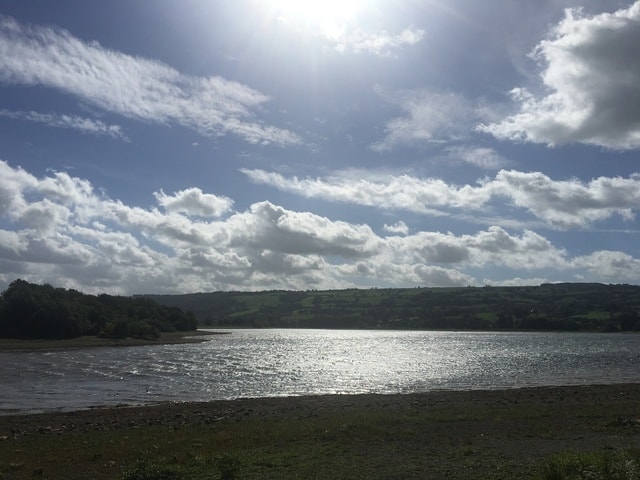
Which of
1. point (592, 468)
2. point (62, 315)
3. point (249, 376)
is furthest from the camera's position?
point (62, 315)

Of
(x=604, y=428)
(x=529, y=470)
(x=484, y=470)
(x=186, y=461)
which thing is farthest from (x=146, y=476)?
(x=604, y=428)

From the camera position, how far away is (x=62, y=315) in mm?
122312

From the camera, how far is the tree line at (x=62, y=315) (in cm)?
12162

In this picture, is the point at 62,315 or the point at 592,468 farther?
the point at 62,315

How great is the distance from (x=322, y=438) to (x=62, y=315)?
113107 millimetres

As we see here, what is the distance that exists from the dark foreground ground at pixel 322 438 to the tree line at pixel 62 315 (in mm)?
95747

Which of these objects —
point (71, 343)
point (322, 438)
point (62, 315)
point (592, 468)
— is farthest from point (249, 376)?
point (62, 315)

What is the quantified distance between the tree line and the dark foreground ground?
9575cm

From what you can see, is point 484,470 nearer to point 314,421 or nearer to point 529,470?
point 529,470

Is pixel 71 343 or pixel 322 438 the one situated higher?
pixel 71 343

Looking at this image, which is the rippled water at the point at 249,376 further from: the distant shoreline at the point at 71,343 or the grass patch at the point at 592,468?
the grass patch at the point at 592,468

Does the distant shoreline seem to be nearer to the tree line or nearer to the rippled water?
the tree line

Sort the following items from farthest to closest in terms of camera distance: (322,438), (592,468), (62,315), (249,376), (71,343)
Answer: (62,315) → (71,343) → (249,376) → (322,438) → (592,468)

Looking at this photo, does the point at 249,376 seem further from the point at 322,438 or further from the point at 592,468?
the point at 592,468
